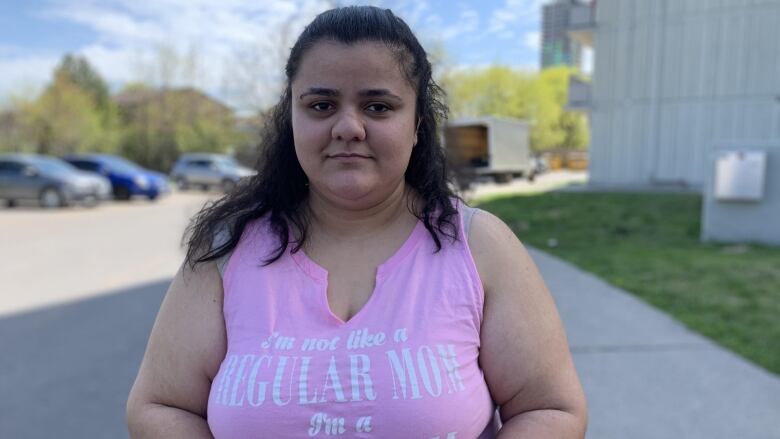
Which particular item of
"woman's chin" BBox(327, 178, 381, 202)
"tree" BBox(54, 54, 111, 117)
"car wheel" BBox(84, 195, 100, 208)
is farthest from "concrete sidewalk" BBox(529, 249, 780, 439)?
"tree" BBox(54, 54, 111, 117)

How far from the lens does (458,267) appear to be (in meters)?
1.51

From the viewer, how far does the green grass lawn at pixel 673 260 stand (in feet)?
16.2

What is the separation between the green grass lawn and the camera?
16.2ft

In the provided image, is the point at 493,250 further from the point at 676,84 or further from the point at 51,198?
the point at 676,84

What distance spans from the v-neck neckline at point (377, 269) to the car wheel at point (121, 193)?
20391 millimetres

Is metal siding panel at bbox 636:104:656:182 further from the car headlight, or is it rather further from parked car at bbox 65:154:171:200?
the car headlight

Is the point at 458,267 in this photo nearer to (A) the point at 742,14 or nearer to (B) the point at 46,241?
(B) the point at 46,241

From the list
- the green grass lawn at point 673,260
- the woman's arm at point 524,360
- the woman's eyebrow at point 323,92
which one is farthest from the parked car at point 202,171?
the woman's arm at point 524,360

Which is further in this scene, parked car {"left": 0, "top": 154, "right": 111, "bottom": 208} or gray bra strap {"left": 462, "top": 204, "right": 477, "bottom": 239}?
parked car {"left": 0, "top": 154, "right": 111, "bottom": 208}

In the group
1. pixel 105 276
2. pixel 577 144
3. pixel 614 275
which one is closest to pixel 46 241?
pixel 105 276

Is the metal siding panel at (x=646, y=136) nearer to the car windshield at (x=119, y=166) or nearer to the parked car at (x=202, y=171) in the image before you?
the parked car at (x=202, y=171)

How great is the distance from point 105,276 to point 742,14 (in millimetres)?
18760

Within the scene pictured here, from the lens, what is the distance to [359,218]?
5.40 ft

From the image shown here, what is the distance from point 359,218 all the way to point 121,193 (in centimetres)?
2063
